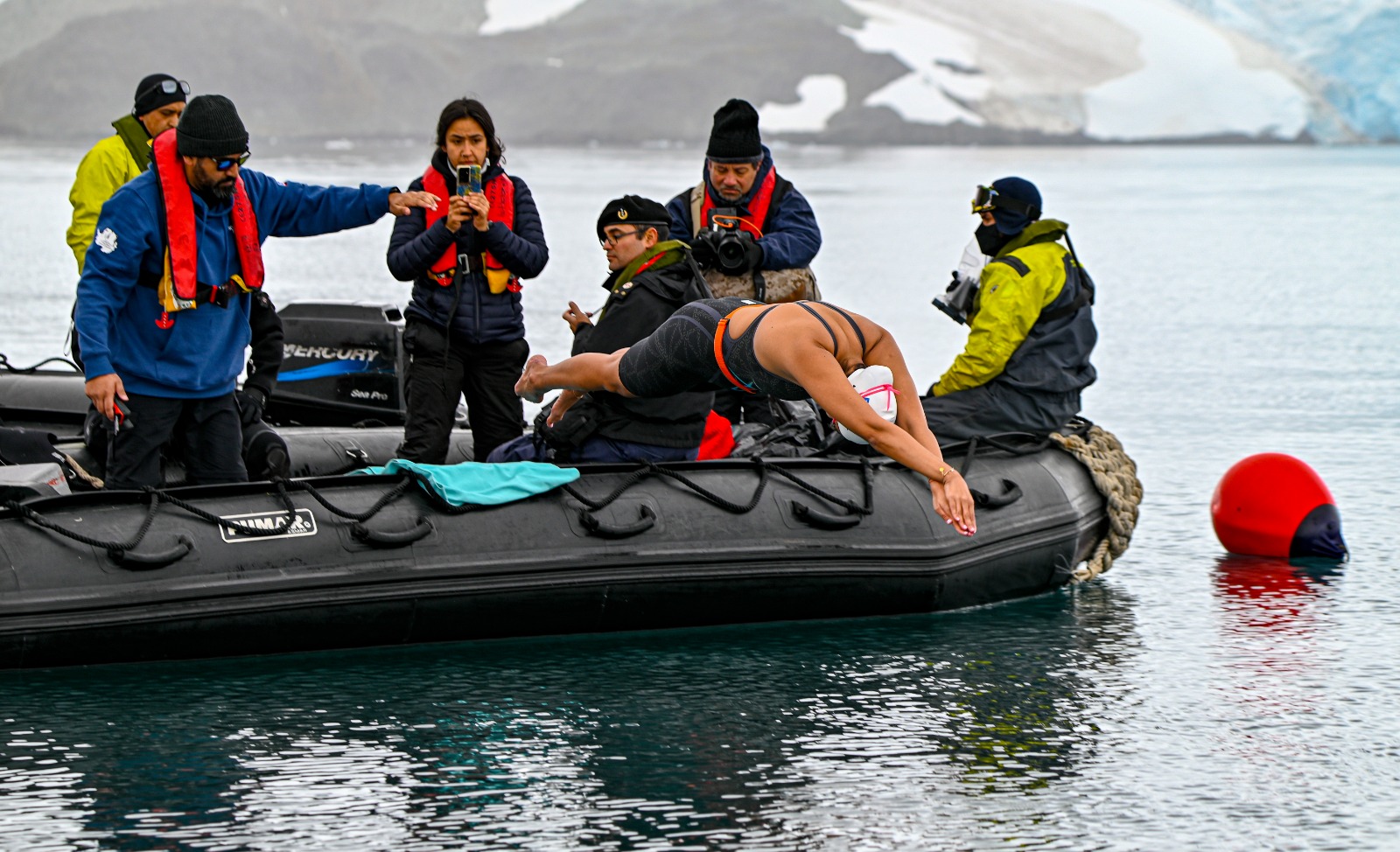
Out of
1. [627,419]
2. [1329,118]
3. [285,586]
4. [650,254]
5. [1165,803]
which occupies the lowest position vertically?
[1165,803]

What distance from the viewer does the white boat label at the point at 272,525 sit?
4.92 metres

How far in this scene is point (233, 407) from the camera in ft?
17.3

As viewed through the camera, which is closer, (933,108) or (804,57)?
(933,108)

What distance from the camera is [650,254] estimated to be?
18.4 ft

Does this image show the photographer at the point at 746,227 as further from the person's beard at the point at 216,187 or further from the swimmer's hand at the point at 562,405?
the person's beard at the point at 216,187

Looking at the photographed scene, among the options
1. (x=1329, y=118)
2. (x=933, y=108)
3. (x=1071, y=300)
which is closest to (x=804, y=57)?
(x=933, y=108)

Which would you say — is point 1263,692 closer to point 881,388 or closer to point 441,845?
point 881,388

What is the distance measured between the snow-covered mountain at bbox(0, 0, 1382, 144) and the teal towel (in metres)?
78.7

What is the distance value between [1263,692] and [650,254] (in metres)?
2.35

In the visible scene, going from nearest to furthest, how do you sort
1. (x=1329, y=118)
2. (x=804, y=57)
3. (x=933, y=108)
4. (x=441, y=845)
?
1. (x=441, y=845)
2. (x=1329, y=118)
3. (x=933, y=108)
4. (x=804, y=57)

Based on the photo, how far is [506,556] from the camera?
16.9 feet

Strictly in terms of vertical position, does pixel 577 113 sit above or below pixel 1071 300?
above

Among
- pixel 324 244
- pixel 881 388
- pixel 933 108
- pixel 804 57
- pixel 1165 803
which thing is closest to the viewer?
pixel 1165 803

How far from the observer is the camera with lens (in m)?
6.29
